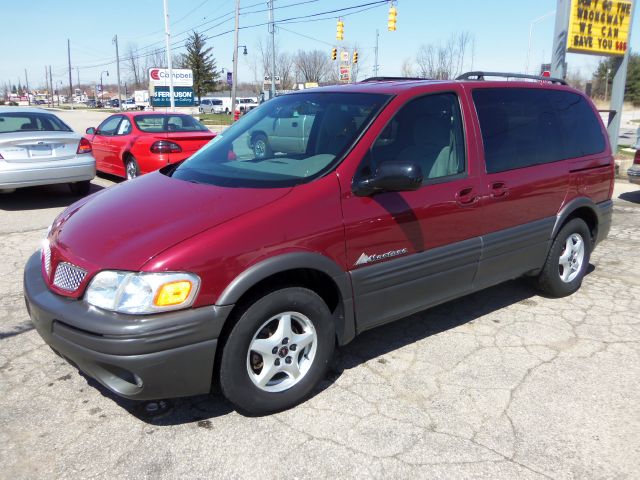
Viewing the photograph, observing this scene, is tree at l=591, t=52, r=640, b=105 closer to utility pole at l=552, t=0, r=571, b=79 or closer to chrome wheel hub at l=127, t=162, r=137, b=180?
utility pole at l=552, t=0, r=571, b=79

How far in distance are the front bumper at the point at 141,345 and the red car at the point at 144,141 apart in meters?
6.67

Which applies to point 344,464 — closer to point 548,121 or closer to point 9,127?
point 548,121

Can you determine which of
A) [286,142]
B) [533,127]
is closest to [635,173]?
[533,127]

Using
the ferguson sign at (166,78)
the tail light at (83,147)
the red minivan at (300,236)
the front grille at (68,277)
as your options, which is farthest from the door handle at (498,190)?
the ferguson sign at (166,78)

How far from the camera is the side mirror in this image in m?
2.98

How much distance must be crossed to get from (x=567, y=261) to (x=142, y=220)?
11.9ft

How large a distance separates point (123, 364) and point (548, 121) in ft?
12.1

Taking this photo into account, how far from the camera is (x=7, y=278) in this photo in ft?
16.7

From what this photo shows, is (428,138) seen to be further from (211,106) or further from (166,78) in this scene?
(211,106)

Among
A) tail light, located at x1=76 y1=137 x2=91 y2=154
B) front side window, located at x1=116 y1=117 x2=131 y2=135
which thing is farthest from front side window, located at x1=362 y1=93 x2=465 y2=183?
front side window, located at x1=116 y1=117 x2=131 y2=135

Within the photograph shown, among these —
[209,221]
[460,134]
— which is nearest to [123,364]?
[209,221]

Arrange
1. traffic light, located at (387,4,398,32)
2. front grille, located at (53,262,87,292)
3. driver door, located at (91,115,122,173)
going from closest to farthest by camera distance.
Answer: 1. front grille, located at (53,262,87,292)
2. driver door, located at (91,115,122,173)
3. traffic light, located at (387,4,398,32)

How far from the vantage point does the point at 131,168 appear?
9703 millimetres

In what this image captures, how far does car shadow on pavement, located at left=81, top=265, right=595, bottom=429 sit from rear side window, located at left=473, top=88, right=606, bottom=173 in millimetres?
1248
